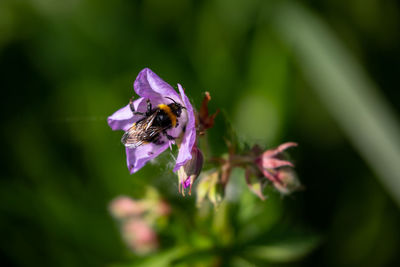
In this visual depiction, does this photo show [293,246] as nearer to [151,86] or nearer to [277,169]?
[277,169]

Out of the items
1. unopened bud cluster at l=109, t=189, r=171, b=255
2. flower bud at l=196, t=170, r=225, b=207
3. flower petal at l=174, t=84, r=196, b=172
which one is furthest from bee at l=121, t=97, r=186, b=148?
unopened bud cluster at l=109, t=189, r=171, b=255

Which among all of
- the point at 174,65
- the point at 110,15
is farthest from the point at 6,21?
the point at 174,65

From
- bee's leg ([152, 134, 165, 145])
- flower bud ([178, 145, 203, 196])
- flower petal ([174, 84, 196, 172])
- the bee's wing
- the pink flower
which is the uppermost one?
the bee's wing

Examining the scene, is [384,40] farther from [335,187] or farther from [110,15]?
[110,15]

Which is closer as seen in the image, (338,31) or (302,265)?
(302,265)

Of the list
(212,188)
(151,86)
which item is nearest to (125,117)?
(151,86)

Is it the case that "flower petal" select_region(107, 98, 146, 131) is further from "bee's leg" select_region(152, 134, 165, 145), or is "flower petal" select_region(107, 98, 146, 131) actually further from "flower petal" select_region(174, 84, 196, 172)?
"flower petal" select_region(174, 84, 196, 172)
